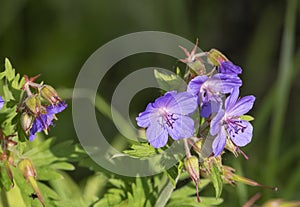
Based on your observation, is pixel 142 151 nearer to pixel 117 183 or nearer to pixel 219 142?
pixel 219 142

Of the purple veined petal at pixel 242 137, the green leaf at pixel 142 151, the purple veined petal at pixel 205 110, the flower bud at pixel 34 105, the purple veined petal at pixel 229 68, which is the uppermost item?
the flower bud at pixel 34 105

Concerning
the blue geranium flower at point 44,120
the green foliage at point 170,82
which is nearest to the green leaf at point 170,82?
the green foliage at point 170,82

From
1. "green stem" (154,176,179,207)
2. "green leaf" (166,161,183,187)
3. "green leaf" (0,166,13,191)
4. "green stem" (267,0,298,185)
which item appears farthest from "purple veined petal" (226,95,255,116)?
"green stem" (267,0,298,185)

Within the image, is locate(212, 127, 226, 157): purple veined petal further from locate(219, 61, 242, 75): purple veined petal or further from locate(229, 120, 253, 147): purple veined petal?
locate(219, 61, 242, 75): purple veined petal

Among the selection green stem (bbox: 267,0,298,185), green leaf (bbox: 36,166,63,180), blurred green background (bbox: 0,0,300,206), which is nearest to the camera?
green leaf (bbox: 36,166,63,180)

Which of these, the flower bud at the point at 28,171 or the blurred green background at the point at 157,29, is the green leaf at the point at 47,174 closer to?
the flower bud at the point at 28,171

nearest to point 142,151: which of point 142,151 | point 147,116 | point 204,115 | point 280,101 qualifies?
point 142,151
